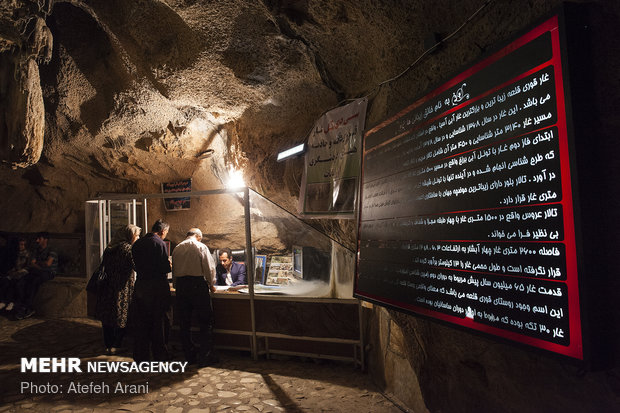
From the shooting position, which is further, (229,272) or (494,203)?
(229,272)

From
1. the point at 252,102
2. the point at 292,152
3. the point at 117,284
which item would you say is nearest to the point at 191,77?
the point at 252,102

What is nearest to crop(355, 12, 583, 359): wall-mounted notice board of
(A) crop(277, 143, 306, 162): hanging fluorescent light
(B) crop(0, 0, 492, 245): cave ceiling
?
(B) crop(0, 0, 492, 245): cave ceiling

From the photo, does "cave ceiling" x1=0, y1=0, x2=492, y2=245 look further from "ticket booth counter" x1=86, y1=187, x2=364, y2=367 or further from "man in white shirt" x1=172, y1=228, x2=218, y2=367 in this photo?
"man in white shirt" x1=172, y1=228, x2=218, y2=367

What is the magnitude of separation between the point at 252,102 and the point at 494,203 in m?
3.91

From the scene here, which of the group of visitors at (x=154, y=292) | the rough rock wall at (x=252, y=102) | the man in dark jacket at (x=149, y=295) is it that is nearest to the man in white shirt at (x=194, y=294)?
the group of visitors at (x=154, y=292)

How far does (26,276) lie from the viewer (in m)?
7.49

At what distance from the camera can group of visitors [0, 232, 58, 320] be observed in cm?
729

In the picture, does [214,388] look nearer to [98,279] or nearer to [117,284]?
[117,284]

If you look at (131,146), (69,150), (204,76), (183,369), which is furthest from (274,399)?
(69,150)

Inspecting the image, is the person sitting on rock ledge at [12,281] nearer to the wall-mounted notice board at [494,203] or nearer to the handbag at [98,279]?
the handbag at [98,279]

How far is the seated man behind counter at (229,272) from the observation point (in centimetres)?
613

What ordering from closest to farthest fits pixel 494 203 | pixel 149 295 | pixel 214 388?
pixel 494 203, pixel 214 388, pixel 149 295

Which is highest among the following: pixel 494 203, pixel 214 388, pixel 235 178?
pixel 235 178

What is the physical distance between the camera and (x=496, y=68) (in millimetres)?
1705
